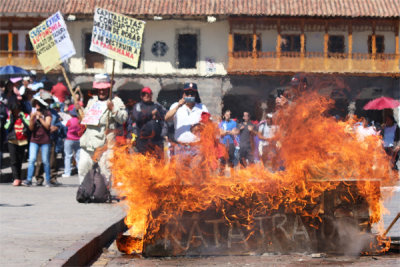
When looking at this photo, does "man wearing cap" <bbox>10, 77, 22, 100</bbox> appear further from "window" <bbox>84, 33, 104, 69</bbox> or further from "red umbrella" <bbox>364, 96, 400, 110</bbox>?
"window" <bbox>84, 33, 104, 69</bbox>

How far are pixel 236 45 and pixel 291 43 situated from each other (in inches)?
107

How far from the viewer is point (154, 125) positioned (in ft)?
38.8

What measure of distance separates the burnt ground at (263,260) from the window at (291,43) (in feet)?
111

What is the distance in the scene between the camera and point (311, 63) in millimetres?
39594

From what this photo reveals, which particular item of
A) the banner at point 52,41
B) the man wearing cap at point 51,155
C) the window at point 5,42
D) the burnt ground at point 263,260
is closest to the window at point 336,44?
the window at point 5,42

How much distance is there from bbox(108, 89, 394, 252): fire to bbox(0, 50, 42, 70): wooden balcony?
110 feet

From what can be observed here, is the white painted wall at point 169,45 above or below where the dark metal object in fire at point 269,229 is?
above

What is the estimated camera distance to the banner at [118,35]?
1179cm

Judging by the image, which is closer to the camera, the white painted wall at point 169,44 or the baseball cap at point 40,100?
the baseball cap at point 40,100

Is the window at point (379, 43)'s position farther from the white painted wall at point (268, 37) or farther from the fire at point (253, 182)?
the fire at point (253, 182)

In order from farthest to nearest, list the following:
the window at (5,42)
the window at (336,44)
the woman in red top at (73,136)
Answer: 1. the window at (336,44)
2. the window at (5,42)
3. the woman in red top at (73,136)

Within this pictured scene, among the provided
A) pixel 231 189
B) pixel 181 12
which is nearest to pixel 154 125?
pixel 231 189

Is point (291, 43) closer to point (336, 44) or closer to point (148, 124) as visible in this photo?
point (336, 44)

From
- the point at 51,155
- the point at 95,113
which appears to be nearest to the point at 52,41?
the point at 95,113
